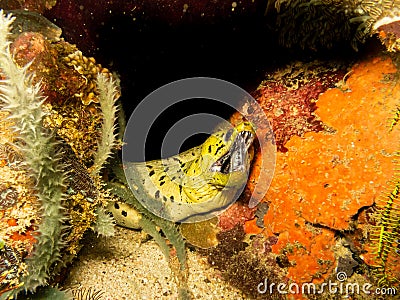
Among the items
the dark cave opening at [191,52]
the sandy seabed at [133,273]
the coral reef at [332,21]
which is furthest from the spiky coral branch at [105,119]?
the coral reef at [332,21]

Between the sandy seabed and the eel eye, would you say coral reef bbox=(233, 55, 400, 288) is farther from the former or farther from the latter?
the sandy seabed

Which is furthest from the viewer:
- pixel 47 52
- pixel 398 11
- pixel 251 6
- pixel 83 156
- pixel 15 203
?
pixel 251 6

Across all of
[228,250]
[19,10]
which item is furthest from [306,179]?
[19,10]

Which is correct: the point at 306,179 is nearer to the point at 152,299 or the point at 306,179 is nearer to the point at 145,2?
the point at 152,299

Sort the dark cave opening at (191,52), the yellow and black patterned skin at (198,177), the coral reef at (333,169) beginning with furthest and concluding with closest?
the yellow and black patterned skin at (198,177)
the dark cave opening at (191,52)
the coral reef at (333,169)

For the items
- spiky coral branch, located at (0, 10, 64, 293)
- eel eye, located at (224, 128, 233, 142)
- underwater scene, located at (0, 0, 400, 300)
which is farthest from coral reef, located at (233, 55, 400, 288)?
spiky coral branch, located at (0, 10, 64, 293)

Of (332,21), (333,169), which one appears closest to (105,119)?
(333,169)

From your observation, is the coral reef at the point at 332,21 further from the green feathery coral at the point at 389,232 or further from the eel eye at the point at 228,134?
the eel eye at the point at 228,134
